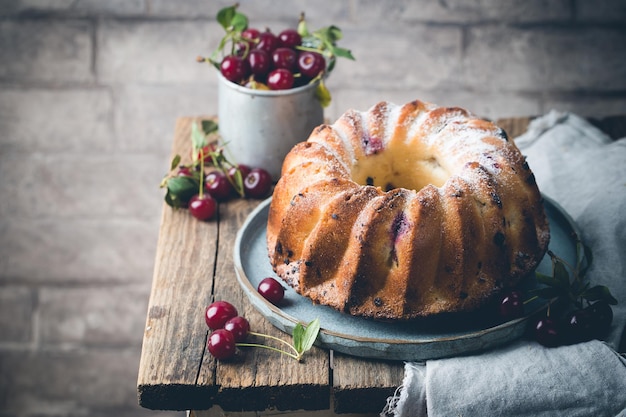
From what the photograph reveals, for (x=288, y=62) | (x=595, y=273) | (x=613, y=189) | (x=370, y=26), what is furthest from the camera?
(x=370, y=26)

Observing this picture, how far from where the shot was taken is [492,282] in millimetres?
1336

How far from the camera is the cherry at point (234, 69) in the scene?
1.78 m

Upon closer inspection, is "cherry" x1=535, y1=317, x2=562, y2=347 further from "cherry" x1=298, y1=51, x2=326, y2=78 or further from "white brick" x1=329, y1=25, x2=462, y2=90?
"white brick" x1=329, y1=25, x2=462, y2=90

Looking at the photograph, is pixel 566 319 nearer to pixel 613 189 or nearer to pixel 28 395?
pixel 613 189

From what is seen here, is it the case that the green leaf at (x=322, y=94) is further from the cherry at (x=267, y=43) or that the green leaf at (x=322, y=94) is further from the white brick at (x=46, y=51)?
the white brick at (x=46, y=51)

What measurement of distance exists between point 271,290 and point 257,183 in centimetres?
45

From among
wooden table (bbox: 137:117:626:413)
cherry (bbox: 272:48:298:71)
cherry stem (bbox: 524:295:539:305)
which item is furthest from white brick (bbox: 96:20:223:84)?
cherry stem (bbox: 524:295:539:305)

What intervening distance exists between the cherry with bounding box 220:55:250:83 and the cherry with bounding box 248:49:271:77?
0.07 feet

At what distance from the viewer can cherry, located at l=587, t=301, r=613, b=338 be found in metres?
1.34

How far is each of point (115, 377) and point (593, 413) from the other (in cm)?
207

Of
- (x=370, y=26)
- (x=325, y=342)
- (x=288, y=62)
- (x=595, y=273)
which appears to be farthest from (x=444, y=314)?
(x=370, y=26)

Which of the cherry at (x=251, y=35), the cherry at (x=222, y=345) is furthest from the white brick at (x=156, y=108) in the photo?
the cherry at (x=222, y=345)

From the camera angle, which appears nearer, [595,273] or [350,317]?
[350,317]

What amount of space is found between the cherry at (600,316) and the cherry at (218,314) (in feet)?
2.10
